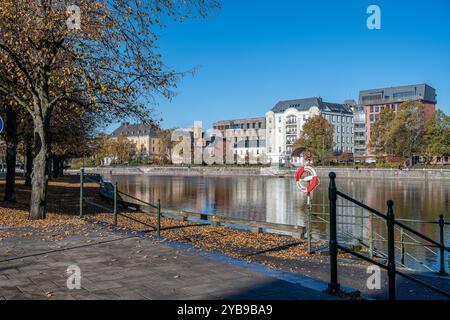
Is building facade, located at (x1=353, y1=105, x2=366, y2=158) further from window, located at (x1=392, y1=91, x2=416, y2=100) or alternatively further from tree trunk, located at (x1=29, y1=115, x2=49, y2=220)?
tree trunk, located at (x1=29, y1=115, x2=49, y2=220)

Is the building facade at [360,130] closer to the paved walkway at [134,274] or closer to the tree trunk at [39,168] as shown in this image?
the tree trunk at [39,168]

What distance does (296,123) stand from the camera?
15150 cm

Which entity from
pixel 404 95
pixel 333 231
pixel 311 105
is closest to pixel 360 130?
pixel 404 95

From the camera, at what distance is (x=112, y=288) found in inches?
255

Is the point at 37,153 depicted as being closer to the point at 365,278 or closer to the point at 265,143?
the point at 365,278

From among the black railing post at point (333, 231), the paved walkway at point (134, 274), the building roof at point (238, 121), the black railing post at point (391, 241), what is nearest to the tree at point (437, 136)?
the building roof at point (238, 121)

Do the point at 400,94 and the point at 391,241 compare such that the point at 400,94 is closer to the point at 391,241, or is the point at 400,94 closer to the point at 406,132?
the point at 406,132

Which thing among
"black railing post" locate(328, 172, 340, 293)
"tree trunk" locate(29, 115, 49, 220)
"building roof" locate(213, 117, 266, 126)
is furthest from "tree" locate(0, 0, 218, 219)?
"building roof" locate(213, 117, 266, 126)

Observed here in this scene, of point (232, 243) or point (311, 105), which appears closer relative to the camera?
point (232, 243)

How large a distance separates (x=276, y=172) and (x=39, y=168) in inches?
3779

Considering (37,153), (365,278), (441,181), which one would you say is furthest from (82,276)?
(441,181)

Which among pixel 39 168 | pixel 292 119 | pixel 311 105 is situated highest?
pixel 311 105

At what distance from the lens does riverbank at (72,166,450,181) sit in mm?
82750
